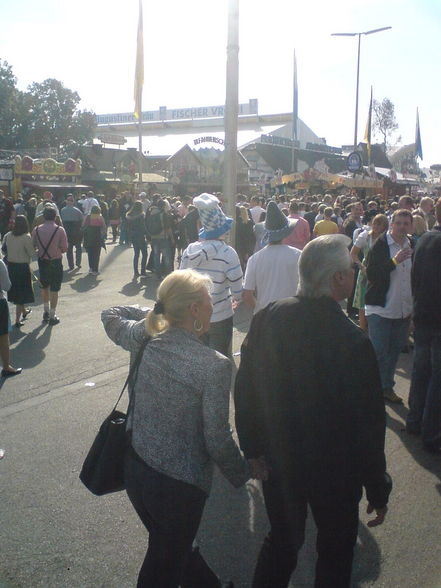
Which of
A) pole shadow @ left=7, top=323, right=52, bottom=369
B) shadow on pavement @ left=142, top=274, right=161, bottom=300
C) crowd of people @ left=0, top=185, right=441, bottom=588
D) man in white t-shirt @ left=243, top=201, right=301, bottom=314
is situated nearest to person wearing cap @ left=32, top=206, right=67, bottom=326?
pole shadow @ left=7, top=323, right=52, bottom=369

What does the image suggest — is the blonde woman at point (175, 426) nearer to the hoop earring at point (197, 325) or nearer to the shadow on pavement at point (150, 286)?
the hoop earring at point (197, 325)

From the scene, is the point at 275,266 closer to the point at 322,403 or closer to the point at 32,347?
the point at 322,403

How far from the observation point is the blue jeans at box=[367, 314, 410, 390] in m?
5.52

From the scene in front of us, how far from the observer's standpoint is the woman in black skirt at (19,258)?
8.27 m

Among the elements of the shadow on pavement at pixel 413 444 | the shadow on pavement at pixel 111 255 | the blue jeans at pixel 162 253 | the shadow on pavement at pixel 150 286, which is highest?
the blue jeans at pixel 162 253

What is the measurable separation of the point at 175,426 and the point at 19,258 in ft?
21.4

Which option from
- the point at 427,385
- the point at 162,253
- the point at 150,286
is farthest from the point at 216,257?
the point at 162,253

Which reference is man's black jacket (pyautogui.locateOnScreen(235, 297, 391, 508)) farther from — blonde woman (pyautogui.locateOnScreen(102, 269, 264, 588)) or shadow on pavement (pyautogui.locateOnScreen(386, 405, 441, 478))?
shadow on pavement (pyautogui.locateOnScreen(386, 405, 441, 478))

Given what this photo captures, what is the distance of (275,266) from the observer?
4.89 metres

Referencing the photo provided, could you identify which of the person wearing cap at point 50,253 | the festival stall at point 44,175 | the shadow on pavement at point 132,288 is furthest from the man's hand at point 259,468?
the festival stall at point 44,175

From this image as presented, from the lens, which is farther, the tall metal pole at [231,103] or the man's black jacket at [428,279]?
the tall metal pole at [231,103]

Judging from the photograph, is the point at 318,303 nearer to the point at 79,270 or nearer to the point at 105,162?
the point at 79,270

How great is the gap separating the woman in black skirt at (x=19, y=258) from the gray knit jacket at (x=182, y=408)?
6365 mm

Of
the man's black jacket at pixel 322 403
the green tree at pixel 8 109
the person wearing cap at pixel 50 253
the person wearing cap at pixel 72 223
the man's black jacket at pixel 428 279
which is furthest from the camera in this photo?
the green tree at pixel 8 109
